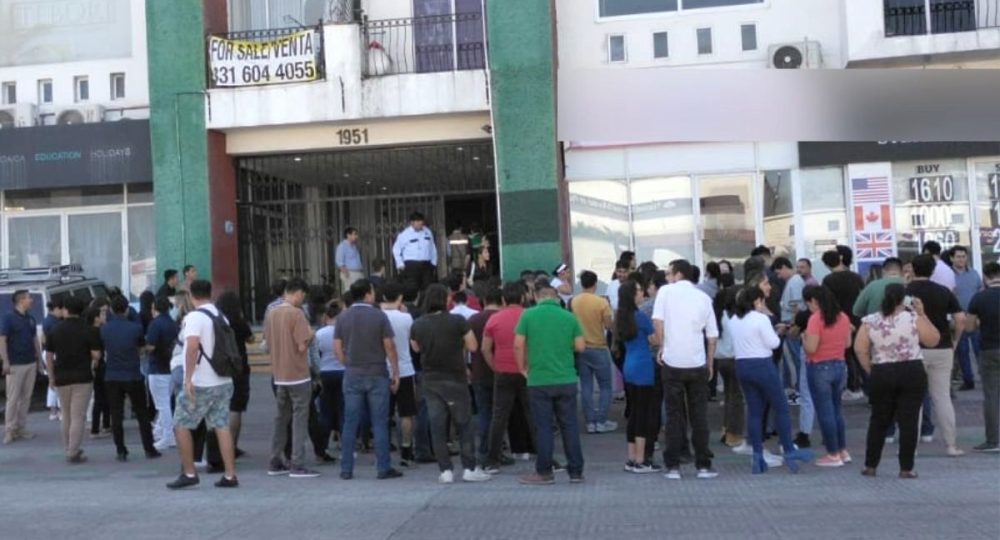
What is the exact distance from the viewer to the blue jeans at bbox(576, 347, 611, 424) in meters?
13.2

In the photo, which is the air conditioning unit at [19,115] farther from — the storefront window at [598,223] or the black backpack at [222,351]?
the black backpack at [222,351]

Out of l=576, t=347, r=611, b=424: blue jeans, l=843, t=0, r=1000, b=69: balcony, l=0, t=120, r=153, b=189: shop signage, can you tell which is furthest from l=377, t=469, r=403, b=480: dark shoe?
l=0, t=120, r=153, b=189: shop signage

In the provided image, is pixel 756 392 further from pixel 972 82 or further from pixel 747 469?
pixel 972 82

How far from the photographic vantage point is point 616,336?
1116cm

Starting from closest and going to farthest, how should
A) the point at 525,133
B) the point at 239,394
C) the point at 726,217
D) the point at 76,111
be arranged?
the point at 239,394 → the point at 525,133 → the point at 726,217 → the point at 76,111

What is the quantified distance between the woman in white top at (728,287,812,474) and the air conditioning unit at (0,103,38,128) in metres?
15.6

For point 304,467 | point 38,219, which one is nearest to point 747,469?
point 304,467

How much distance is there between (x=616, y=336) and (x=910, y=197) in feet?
32.5

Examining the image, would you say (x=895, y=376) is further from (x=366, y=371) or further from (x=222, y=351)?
(x=222, y=351)

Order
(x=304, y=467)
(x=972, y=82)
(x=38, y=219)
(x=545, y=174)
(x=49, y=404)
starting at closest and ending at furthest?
1. (x=972, y=82)
2. (x=304, y=467)
3. (x=49, y=404)
4. (x=545, y=174)
5. (x=38, y=219)

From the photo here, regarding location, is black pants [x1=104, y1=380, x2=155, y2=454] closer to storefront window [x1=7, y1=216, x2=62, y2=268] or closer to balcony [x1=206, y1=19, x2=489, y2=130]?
balcony [x1=206, y1=19, x2=489, y2=130]

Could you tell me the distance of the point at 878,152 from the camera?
18.9 meters

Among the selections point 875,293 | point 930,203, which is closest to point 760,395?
point 875,293

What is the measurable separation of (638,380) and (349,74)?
1048 centimetres
